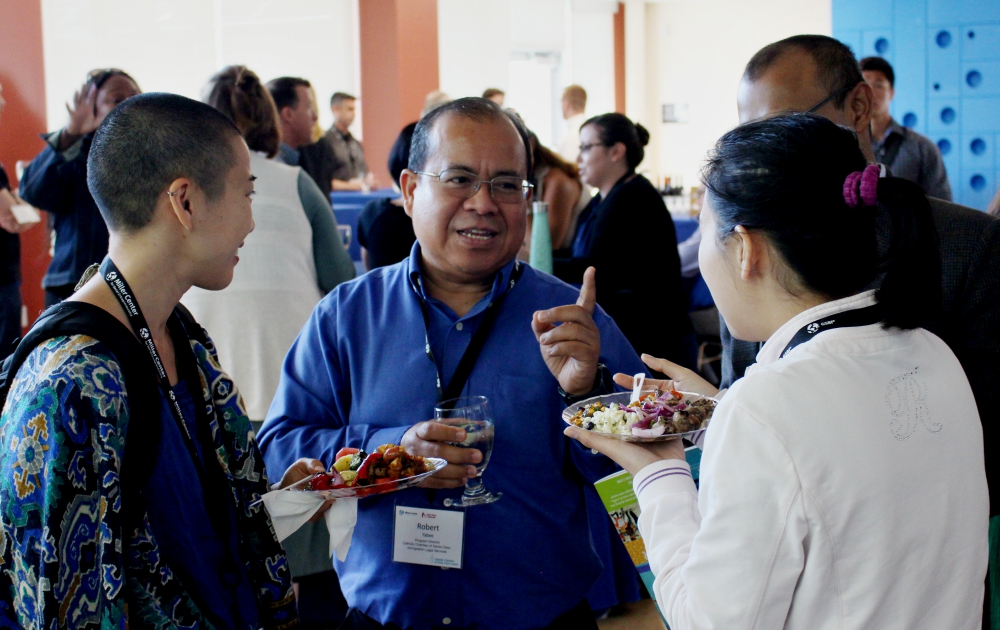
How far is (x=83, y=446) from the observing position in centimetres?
108

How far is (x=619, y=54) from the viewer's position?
49.4ft

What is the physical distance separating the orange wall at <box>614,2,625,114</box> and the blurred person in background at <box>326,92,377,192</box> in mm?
7760

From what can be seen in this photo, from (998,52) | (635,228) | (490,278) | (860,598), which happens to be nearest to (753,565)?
(860,598)

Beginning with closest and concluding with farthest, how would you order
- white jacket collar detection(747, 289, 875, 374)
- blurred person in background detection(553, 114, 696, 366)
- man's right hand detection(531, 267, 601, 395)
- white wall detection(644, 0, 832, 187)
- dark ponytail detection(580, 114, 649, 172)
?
1. white jacket collar detection(747, 289, 875, 374)
2. man's right hand detection(531, 267, 601, 395)
3. blurred person in background detection(553, 114, 696, 366)
4. dark ponytail detection(580, 114, 649, 172)
5. white wall detection(644, 0, 832, 187)

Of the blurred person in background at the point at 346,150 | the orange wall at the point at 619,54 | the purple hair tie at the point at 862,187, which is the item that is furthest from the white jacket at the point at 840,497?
the orange wall at the point at 619,54

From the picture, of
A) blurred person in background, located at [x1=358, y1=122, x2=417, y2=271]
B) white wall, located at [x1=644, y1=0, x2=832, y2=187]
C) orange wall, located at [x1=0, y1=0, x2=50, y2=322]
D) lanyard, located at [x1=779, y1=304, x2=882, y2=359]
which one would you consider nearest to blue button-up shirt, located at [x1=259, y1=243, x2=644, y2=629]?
lanyard, located at [x1=779, y1=304, x2=882, y2=359]

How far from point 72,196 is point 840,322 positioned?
354cm

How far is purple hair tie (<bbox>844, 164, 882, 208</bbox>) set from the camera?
1.00m

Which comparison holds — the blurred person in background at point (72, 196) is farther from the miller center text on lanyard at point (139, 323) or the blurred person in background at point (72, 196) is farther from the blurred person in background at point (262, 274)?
the miller center text on lanyard at point (139, 323)

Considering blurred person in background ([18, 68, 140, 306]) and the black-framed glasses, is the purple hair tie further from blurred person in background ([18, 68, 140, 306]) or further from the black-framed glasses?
blurred person in background ([18, 68, 140, 306])

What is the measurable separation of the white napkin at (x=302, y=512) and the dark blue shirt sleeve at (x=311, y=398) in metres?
0.19

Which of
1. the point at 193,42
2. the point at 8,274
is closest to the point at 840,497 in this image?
the point at 8,274

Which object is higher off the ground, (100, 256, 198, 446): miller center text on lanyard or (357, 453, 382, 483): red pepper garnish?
(100, 256, 198, 446): miller center text on lanyard

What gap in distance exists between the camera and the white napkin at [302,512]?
4.75 ft
